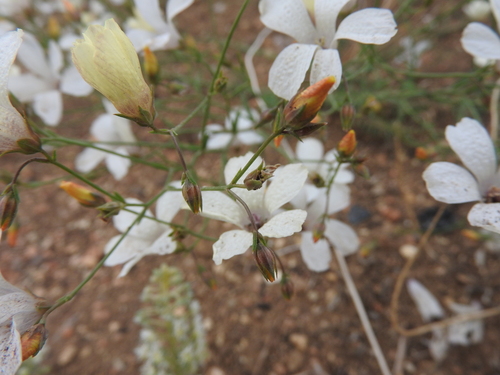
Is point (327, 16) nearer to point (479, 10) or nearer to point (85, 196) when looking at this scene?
point (85, 196)

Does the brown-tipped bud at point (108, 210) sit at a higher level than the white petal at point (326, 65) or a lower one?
lower

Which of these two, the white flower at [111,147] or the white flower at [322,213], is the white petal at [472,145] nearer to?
the white flower at [322,213]

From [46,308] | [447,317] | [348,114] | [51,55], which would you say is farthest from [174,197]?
[447,317]

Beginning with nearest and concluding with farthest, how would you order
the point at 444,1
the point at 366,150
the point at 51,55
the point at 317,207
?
1. the point at 317,207
2. the point at 51,55
3. the point at 366,150
4. the point at 444,1

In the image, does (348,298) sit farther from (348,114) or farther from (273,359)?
(348,114)

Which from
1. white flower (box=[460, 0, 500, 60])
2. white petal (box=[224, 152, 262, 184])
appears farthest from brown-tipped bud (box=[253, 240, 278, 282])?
white flower (box=[460, 0, 500, 60])

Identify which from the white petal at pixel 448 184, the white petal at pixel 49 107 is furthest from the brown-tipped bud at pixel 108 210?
the white petal at pixel 448 184

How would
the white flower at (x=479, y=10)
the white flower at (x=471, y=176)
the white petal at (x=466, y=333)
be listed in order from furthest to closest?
the white flower at (x=479, y=10) → the white petal at (x=466, y=333) → the white flower at (x=471, y=176)
